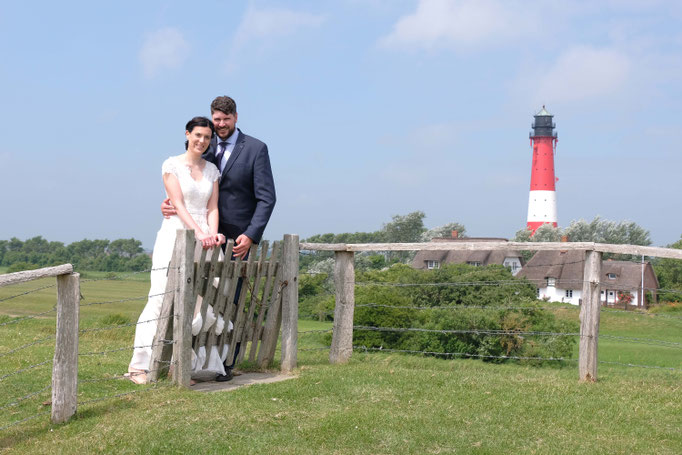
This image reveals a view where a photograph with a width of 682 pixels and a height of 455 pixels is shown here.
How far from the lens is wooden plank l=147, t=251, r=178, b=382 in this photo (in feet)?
21.0

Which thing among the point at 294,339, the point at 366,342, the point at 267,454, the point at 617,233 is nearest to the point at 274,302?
the point at 294,339

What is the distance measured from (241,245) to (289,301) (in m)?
1.10

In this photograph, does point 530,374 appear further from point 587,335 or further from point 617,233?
point 617,233

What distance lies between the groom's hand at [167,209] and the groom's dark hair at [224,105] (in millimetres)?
938

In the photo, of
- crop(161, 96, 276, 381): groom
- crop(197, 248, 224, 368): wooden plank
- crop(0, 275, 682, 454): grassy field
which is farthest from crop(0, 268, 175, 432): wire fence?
crop(161, 96, 276, 381): groom

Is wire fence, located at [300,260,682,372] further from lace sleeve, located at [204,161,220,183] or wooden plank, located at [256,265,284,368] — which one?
lace sleeve, located at [204,161,220,183]

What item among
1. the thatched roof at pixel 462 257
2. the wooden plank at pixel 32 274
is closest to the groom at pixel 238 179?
the wooden plank at pixel 32 274

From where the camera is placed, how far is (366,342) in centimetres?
1396

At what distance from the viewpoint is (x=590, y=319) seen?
7.41m

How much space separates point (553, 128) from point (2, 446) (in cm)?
7595

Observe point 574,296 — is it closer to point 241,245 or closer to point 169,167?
point 241,245

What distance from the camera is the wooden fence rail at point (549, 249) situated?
24.1ft

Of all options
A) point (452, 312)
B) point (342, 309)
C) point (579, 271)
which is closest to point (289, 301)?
point (342, 309)

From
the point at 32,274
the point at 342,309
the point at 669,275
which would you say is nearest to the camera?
the point at 32,274
